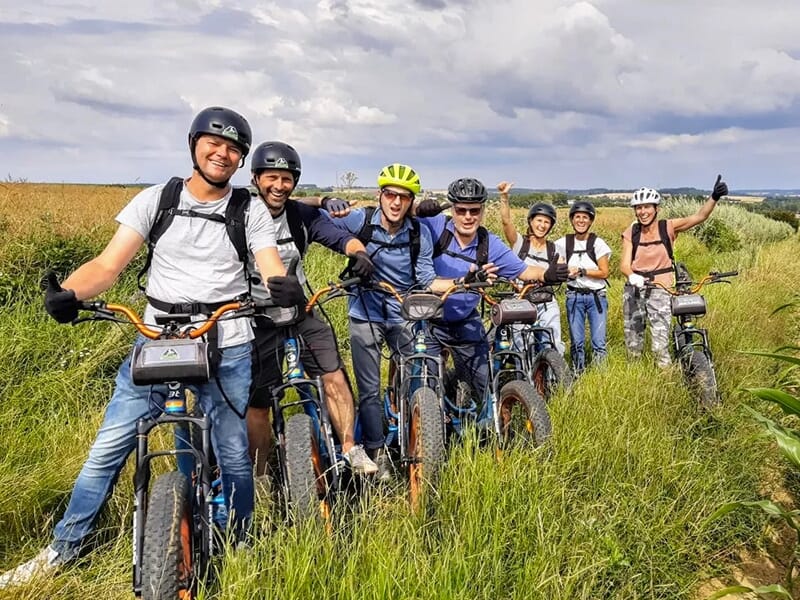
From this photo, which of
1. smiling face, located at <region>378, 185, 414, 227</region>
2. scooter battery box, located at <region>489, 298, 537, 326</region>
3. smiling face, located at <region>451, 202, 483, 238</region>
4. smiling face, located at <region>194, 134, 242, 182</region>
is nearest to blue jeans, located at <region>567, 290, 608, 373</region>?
smiling face, located at <region>451, 202, 483, 238</region>

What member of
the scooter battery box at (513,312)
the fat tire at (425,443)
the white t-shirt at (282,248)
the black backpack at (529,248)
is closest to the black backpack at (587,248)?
the black backpack at (529,248)

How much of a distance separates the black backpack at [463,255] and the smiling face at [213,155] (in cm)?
214

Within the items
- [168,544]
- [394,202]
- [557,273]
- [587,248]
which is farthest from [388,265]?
[587,248]

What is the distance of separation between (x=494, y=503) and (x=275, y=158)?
2381 mm

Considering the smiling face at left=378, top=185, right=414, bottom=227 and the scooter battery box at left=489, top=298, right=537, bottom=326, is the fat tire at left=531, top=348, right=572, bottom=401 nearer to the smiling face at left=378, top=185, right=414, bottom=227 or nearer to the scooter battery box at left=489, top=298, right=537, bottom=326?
the scooter battery box at left=489, top=298, right=537, bottom=326

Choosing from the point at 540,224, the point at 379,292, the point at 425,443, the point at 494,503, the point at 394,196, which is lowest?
the point at 494,503

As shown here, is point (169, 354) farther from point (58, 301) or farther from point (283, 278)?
point (283, 278)

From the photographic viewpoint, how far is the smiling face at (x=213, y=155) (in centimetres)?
282

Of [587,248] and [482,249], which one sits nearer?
[482,249]

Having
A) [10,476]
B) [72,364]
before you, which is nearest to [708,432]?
[10,476]

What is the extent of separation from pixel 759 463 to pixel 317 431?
10.6 ft

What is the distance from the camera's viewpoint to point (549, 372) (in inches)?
204

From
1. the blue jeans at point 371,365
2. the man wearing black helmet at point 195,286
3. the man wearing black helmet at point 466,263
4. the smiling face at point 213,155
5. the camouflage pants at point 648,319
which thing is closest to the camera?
the man wearing black helmet at point 195,286

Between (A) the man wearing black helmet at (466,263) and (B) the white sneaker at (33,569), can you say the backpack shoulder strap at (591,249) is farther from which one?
(B) the white sneaker at (33,569)
